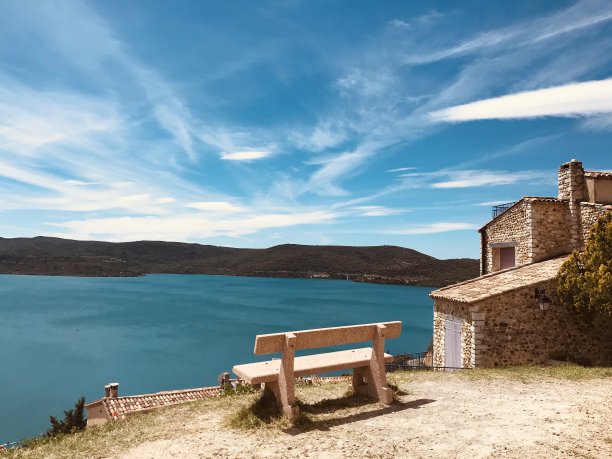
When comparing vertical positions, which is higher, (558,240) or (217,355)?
(558,240)

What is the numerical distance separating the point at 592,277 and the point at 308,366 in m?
10.4

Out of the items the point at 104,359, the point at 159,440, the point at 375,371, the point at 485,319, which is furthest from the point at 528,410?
the point at 104,359

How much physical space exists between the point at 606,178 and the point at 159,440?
691 inches

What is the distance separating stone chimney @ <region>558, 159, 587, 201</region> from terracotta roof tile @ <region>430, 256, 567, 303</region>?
105 inches

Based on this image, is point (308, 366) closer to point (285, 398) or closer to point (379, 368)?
point (285, 398)

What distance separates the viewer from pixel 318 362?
6707 millimetres

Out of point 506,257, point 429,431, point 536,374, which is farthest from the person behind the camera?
point 506,257

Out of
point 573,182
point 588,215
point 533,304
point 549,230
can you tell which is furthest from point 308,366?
point 573,182

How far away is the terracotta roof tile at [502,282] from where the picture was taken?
13172 millimetres

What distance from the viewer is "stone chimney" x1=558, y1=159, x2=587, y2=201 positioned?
53.9ft

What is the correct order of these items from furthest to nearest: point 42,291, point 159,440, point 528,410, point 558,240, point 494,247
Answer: point 42,291
point 494,247
point 558,240
point 528,410
point 159,440

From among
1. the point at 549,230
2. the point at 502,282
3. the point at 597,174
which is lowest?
the point at 502,282

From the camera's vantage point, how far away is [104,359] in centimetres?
6731

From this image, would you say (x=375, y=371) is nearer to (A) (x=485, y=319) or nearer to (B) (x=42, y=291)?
(A) (x=485, y=319)
